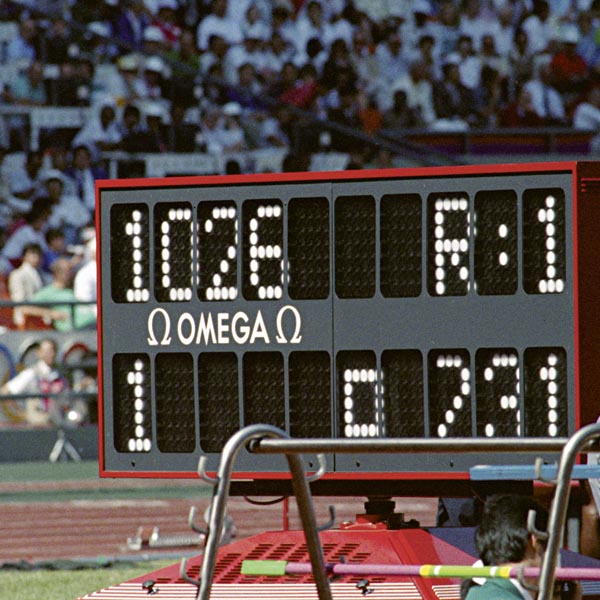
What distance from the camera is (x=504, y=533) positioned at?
429 cm

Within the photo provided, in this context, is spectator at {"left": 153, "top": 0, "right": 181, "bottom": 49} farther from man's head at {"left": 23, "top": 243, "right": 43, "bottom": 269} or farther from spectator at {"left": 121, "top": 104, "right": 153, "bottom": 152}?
man's head at {"left": 23, "top": 243, "right": 43, "bottom": 269}

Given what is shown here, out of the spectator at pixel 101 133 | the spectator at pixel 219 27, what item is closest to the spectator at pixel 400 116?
the spectator at pixel 219 27

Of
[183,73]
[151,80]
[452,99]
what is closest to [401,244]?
[151,80]

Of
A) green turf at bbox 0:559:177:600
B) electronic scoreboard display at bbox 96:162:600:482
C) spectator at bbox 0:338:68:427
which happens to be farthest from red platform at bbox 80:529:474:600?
spectator at bbox 0:338:68:427

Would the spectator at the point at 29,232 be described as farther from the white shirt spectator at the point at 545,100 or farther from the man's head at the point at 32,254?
the white shirt spectator at the point at 545,100

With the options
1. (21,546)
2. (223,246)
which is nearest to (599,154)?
(21,546)

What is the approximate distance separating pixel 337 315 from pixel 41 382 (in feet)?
32.6

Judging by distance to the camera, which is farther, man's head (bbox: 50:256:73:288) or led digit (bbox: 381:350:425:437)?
man's head (bbox: 50:256:73:288)

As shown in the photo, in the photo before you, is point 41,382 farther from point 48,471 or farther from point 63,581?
point 63,581

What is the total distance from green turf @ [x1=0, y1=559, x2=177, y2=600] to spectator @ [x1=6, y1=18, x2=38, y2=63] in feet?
32.6

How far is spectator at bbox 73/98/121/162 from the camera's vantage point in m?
18.8

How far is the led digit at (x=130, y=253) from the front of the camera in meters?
6.34

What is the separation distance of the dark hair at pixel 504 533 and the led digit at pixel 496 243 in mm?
1600

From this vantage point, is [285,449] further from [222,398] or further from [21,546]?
[21,546]
